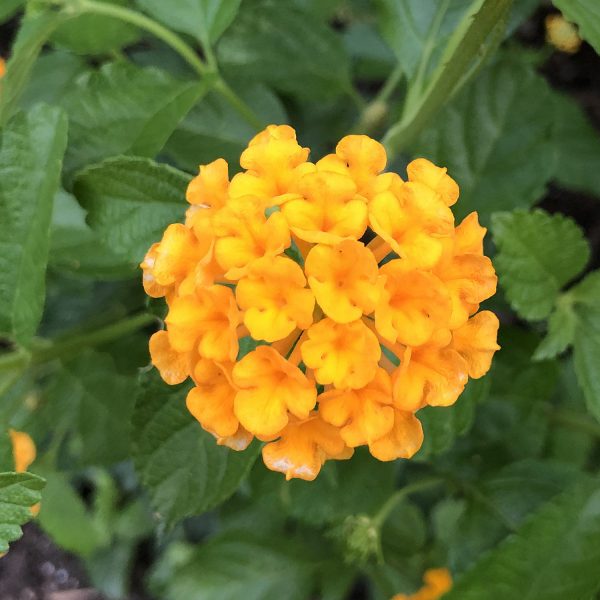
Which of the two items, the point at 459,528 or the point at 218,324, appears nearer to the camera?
the point at 218,324

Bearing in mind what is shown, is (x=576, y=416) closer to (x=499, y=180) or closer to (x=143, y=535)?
(x=499, y=180)

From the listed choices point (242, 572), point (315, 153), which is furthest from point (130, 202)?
point (242, 572)

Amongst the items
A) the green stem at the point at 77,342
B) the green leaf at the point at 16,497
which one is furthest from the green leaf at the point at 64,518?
the green leaf at the point at 16,497

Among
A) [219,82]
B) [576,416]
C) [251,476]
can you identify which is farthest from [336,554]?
[219,82]

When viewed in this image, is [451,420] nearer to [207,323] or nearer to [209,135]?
[207,323]

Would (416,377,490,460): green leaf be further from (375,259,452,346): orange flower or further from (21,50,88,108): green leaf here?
(21,50,88,108): green leaf

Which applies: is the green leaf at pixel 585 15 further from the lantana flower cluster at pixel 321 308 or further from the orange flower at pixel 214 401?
the orange flower at pixel 214 401
